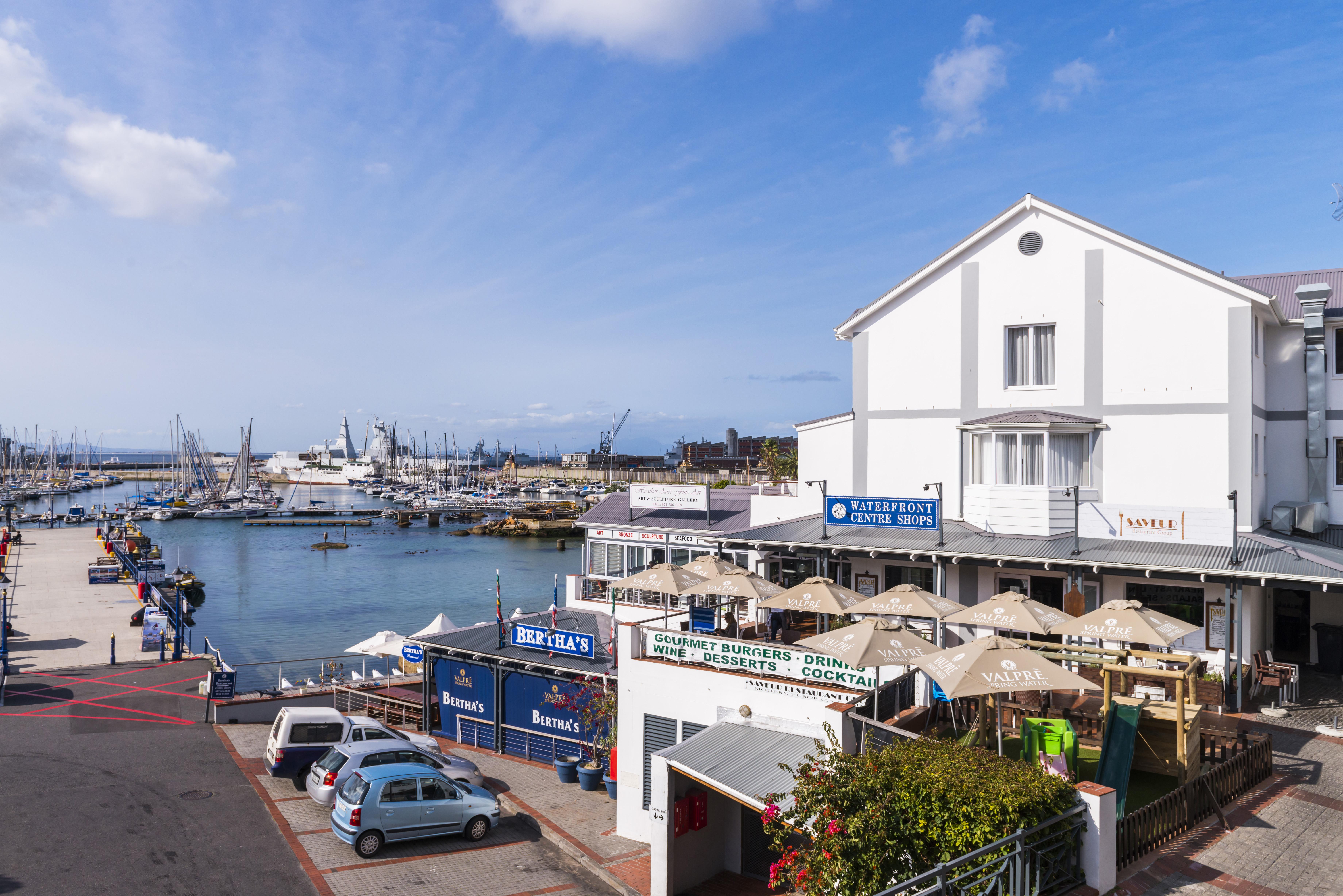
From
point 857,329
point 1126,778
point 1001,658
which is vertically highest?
point 857,329

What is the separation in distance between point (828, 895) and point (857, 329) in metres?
19.5

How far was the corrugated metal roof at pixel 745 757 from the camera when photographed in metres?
11.6

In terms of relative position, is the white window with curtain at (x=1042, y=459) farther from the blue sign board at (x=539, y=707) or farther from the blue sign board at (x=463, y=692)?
the blue sign board at (x=463, y=692)

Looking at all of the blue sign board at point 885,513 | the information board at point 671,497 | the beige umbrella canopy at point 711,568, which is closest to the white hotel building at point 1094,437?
the blue sign board at point 885,513

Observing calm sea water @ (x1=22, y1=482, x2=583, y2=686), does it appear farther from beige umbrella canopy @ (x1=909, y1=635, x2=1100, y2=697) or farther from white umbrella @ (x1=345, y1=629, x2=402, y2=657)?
beige umbrella canopy @ (x1=909, y1=635, x2=1100, y2=697)

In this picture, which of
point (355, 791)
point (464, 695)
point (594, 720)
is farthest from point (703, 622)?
point (355, 791)

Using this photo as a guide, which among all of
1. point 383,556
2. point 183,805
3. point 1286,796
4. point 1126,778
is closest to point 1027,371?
point 1286,796

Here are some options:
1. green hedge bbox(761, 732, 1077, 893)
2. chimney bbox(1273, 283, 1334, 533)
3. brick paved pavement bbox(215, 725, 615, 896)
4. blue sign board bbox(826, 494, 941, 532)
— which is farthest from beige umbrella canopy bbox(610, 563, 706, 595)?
chimney bbox(1273, 283, 1334, 533)

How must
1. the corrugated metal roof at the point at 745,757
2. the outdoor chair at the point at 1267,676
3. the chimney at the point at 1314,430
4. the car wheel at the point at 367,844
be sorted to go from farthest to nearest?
the chimney at the point at 1314,430
the outdoor chair at the point at 1267,676
the car wheel at the point at 367,844
the corrugated metal roof at the point at 745,757

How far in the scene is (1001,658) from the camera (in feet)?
35.4

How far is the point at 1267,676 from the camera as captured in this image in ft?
54.8

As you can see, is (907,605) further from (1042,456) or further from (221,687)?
(221,687)

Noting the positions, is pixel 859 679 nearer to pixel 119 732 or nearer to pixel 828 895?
pixel 828 895

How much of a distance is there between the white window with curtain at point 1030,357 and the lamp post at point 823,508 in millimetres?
6059
